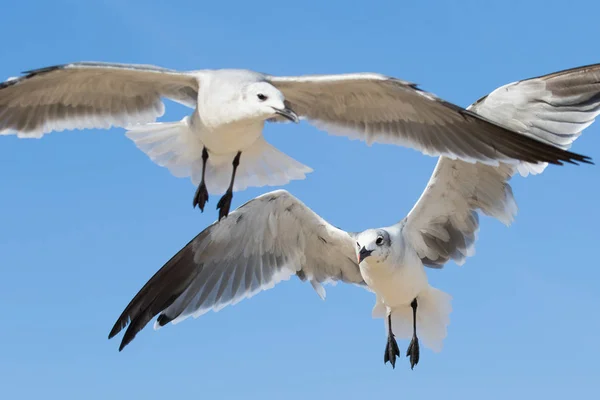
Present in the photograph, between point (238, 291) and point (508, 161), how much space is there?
2198 millimetres

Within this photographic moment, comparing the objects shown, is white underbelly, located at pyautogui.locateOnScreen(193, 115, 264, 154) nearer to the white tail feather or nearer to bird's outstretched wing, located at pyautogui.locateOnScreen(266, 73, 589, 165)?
bird's outstretched wing, located at pyautogui.locateOnScreen(266, 73, 589, 165)

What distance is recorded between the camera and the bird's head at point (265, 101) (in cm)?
553

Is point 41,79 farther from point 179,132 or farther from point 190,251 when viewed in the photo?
point 190,251

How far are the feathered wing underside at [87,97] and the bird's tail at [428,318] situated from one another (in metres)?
1.92

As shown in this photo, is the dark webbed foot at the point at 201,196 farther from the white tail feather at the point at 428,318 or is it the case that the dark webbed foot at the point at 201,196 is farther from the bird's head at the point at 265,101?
the white tail feather at the point at 428,318

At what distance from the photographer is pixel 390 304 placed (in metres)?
6.91

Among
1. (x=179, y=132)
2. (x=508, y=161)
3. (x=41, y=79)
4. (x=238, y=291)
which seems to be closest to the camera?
(x=508, y=161)

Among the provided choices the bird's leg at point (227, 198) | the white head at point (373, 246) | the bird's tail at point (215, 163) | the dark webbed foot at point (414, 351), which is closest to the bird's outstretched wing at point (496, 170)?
the white head at point (373, 246)

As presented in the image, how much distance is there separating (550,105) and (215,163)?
83.5 inches

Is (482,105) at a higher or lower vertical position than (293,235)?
higher

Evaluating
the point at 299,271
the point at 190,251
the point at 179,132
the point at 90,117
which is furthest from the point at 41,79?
the point at 299,271

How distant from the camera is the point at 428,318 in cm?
706

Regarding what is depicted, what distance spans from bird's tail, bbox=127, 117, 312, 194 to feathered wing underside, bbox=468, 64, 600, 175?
1.21 m

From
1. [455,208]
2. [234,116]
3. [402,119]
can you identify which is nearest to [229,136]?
[234,116]
